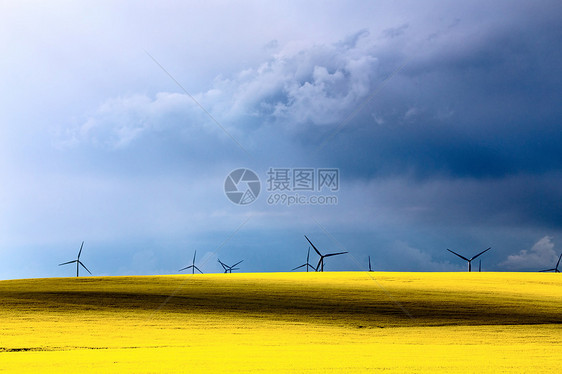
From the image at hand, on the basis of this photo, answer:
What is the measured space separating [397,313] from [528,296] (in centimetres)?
1110

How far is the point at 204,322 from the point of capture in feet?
84.8

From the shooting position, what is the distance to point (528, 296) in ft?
115

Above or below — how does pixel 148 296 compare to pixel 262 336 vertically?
above

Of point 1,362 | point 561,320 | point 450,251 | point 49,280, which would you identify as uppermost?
point 450,251

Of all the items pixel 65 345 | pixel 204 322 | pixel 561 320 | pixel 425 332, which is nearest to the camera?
pixel 65 345

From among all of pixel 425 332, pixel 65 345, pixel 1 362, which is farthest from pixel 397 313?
pixel 1 362

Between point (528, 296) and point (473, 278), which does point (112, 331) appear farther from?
point (473, 278)

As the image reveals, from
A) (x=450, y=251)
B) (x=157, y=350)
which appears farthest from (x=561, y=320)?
(x=450, y=251)

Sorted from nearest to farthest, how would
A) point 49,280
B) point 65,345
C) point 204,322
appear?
point 65,345 < point 204,322 < point 49,280

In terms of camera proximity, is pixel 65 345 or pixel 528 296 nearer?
pixel 65 345

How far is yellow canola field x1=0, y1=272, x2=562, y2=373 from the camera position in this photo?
14.3m

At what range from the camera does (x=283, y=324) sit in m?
25.7

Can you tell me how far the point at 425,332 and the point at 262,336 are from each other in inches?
282

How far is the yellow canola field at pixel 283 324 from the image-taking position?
14266 millimetres
